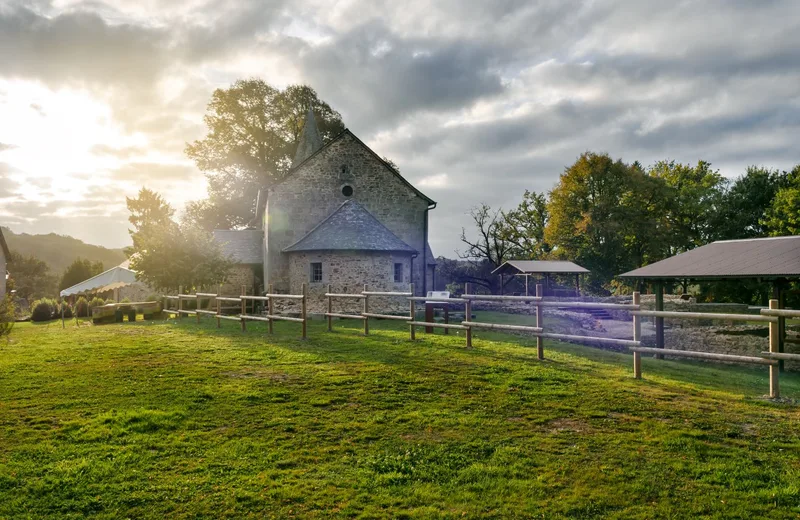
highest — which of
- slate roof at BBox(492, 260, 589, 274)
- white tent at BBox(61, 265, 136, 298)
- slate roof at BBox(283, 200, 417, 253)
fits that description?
slate roof at BBox(283, 200, 417, 253)

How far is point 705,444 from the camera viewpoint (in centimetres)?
573

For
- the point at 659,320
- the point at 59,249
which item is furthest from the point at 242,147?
the point at 59,249

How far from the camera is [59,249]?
286 feet

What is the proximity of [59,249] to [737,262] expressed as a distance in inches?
3930

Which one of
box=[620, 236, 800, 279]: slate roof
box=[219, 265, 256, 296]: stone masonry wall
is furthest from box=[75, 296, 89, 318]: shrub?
box=[620, 236, 800, 279]: slate roof

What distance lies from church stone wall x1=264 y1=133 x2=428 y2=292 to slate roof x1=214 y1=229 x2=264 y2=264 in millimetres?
5883

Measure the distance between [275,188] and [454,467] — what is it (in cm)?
2220

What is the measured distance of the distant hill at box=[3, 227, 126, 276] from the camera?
3275 inches

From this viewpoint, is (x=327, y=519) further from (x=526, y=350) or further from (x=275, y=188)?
(x=275, y=188)

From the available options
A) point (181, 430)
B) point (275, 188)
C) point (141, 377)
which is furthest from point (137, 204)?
point (181, 430)

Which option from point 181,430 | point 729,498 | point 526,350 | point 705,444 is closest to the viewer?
point 729,498

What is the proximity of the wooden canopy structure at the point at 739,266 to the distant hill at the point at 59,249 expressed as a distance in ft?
274

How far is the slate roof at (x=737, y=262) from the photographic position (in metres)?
14.4

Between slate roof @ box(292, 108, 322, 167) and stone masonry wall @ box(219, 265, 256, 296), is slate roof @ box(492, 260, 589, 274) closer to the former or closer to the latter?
slate roof @ box(292, 108, 322, 167)
